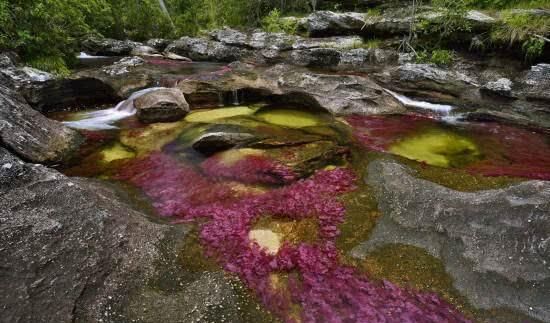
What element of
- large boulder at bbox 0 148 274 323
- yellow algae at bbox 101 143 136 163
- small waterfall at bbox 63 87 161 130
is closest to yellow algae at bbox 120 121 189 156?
yellow algae at bbox 101 143 136 163

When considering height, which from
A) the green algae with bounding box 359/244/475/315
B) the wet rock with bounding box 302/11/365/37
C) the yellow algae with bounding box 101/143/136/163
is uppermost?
the wet rock with bounding box 302/11/365/37

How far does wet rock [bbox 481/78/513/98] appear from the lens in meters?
17.4

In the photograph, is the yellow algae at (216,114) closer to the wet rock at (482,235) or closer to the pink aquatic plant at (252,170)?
the pink aquatic plant at (252,170)

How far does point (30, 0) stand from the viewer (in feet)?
58.5

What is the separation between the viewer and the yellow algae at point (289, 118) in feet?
49.5

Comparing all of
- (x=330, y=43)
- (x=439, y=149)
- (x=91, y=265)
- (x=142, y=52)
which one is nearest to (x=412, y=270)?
(x=91, y=265)

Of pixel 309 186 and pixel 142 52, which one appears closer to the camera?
pixel 309 186

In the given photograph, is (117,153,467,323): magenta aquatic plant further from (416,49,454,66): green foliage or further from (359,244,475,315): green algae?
(416,49,454,66): green foliage

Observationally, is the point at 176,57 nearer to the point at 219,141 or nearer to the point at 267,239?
the point at 219,141

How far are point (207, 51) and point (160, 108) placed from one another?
819 inches

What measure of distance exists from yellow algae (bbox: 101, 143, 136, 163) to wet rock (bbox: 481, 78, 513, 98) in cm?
1741

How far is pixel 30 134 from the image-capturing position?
1148 cm

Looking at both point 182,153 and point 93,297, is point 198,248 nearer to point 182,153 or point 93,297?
point 93,297

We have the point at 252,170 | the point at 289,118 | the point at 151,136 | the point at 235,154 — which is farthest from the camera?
the point at 289,118
